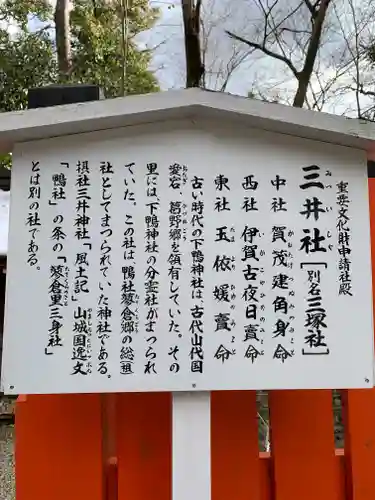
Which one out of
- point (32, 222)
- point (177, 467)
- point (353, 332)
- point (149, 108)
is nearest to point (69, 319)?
point (32, 222)

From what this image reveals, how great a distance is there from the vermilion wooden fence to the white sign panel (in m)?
0.39

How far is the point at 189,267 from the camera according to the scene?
6.11 feet

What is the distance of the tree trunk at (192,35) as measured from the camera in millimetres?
6316

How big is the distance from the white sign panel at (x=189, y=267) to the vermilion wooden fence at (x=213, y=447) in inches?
15.2

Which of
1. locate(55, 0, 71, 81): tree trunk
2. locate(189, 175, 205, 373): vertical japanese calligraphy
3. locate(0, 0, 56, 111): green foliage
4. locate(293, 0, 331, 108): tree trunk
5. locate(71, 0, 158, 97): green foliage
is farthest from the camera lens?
locate(71, 0, 158, 97): green foliage

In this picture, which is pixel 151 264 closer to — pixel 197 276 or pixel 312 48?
pixel 197 276

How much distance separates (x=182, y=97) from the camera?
1857 millimetres

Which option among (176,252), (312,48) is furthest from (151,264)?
(312,48)

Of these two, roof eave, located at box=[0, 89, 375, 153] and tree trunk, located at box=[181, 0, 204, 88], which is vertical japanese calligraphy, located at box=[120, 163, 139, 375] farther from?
tree trunk, located at box=[181, 0, 204, 88]

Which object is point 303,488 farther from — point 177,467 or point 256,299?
point 256,299

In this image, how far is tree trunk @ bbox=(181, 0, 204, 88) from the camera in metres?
6.32

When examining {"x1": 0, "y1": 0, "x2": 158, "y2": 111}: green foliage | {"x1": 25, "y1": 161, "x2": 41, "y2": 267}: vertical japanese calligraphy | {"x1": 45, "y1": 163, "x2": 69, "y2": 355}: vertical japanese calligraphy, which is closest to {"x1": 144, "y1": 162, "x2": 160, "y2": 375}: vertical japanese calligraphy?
{"x1": 45, "y1": 163, "x2": 69, "y2": 355}: vertical japanese calligraphy

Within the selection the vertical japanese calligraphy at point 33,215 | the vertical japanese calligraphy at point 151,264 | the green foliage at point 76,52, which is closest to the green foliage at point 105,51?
the green foliage at point 76,52

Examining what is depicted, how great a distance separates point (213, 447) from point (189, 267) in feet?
2.72
